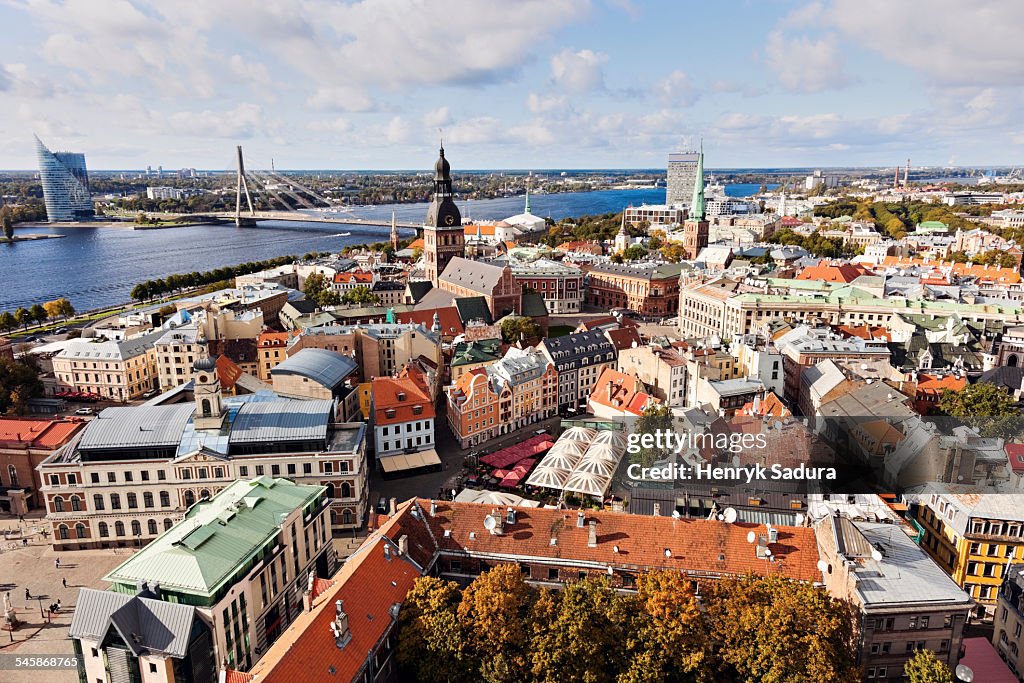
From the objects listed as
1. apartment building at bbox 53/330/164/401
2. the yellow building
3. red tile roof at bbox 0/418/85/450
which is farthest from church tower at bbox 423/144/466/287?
the yellow building

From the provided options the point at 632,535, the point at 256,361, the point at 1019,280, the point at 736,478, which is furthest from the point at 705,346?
the point at 1019,280

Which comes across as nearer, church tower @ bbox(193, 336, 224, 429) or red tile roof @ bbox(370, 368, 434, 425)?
church tower @ bbox(193, 336, 224, 429)

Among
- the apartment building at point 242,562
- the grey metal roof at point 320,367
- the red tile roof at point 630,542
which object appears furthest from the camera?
the grey metal roof at point 320,367

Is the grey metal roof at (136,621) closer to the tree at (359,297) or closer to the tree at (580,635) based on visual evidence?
the tree at (580,635)

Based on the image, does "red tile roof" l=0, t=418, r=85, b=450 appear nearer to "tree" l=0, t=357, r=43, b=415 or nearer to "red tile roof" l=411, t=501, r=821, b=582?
"tree" l=0, t=357, r=43, b=415

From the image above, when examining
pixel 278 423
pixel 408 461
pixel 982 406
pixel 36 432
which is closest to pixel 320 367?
pixel 408 461

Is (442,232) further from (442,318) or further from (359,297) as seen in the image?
(442,318)

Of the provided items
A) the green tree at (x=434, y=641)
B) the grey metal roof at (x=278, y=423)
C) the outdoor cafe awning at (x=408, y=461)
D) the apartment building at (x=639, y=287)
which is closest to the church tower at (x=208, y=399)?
the grey metal roof at (x=278, y=423)
